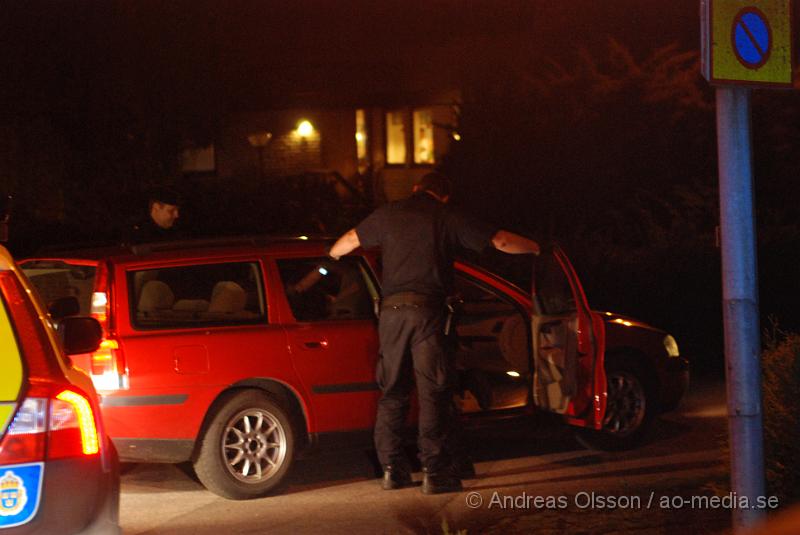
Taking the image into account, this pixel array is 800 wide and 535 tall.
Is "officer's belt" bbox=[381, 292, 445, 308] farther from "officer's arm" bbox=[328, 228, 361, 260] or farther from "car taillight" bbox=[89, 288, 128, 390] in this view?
"car taillight" bbox=[89, 288, 128, 390]

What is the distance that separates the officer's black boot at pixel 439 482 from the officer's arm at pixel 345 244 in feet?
4.83

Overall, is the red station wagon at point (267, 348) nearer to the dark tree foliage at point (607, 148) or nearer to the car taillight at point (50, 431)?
the car taillight at point (50, 431)

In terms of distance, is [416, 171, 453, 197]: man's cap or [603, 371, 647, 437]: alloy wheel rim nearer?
[416, 171, 453, 197]: man's cap

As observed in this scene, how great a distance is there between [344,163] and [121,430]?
78.0 feet

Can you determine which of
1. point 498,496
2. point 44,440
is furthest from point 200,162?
point 44,440

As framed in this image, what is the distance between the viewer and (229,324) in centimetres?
819

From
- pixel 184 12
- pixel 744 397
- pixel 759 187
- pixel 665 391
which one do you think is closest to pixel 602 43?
pixel 759 187

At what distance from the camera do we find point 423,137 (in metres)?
30.0

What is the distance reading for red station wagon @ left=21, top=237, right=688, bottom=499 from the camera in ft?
25.8

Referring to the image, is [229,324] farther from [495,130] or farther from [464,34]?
[464,34]

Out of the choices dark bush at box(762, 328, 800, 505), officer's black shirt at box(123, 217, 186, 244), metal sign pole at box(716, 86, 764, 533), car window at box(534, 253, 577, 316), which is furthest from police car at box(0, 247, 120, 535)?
officer's black shirt at box(123, 217, 186, 244)

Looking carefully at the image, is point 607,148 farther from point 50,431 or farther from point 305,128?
point 50,431

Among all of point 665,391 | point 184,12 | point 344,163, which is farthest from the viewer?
point 344,163

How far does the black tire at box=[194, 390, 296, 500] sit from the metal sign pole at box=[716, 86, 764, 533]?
348cm
